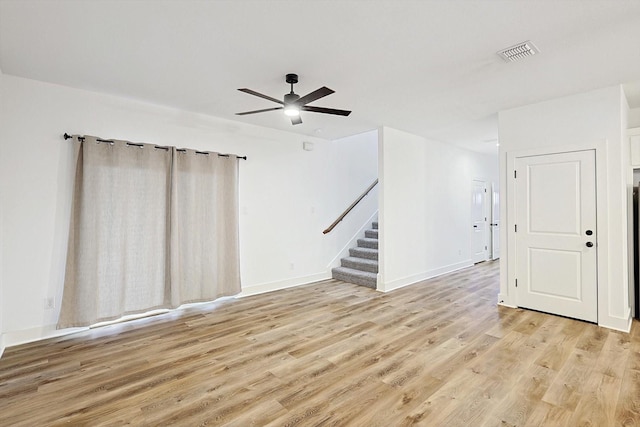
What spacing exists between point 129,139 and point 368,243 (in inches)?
177

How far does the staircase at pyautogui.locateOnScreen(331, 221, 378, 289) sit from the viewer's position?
545cm

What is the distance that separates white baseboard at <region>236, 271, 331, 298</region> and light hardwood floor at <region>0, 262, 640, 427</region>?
0.82 m

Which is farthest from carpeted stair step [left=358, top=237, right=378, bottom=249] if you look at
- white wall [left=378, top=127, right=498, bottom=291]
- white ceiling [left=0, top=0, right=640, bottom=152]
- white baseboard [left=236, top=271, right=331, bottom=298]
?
white ceiling [left=0, top=0, right=640, bottom=152]

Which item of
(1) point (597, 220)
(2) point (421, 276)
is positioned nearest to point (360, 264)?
(2) point (421, 276)

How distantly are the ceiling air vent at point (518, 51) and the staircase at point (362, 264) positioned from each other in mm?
3625

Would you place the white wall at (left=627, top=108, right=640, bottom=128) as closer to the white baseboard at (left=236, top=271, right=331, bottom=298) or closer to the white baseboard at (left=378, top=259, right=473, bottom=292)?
the white baseboard at (left=378, top=259, right=473, bottom=292)

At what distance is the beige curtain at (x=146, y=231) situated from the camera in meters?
3.40

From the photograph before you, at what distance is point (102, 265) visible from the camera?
3.49 metres

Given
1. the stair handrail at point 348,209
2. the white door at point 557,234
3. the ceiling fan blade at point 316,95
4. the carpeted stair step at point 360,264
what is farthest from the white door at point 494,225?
the ceiling fan blade at point 316,95

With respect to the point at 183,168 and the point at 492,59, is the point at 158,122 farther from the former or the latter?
the point at 492,59

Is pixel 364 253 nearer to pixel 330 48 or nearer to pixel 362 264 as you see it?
pixel 362 264

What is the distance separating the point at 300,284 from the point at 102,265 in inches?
118

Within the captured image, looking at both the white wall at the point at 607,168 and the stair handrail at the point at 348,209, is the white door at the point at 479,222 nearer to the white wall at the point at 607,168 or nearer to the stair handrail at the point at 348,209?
the stair handrail at the point at 348,209

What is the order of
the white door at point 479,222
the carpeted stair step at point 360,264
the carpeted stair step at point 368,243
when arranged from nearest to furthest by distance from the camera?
1. the carpeted stair step at point 360,264
2. the carpeted stair step at point 368,243
3. the white door at point 479,222
